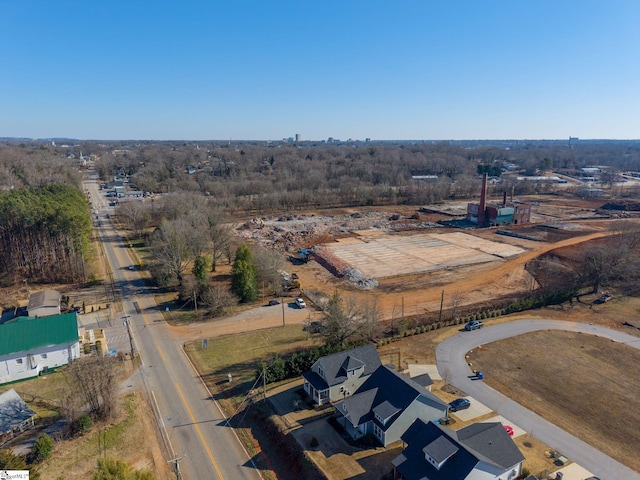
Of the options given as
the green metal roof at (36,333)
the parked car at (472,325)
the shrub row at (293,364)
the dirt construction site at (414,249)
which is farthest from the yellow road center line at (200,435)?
the parked car at (472,325)

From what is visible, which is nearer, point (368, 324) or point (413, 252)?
point (368, 324)

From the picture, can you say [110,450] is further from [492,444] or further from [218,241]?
[218,241]

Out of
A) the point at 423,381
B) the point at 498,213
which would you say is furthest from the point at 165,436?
the point at 498,213

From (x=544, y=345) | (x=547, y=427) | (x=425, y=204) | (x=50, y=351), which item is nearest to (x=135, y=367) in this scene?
(x=50, y=351)

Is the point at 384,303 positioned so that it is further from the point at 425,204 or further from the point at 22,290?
the point at 425,204

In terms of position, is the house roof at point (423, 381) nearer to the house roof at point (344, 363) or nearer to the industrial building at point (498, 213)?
the house roof at point (344, 363)
